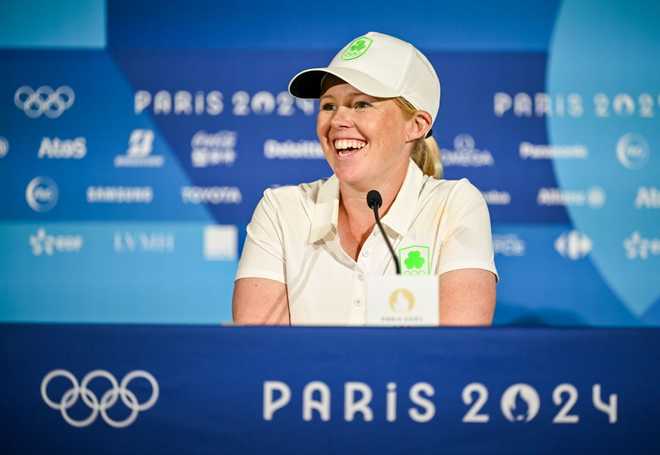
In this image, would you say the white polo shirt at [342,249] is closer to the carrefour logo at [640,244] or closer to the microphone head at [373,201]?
the microphone head at [373,201]

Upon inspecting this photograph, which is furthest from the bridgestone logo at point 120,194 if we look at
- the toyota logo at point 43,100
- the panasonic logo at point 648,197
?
the panasonic logo at point 648,197

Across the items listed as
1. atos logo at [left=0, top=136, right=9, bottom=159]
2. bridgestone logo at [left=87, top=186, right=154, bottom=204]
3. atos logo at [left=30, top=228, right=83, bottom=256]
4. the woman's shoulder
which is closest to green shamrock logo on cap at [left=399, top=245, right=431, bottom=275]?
the woman's shoulder

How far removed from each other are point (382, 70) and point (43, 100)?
207cm

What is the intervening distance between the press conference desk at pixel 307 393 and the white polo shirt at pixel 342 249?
2.26 feet

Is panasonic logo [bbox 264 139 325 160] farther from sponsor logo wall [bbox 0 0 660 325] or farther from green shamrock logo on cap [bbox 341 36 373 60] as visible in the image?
green shamrock logo on cap [bbox 341 36 373 60]

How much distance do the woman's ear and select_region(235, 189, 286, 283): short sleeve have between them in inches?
13.5

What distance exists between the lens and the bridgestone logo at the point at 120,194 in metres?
3.34

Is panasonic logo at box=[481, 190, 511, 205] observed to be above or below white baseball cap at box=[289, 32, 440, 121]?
above

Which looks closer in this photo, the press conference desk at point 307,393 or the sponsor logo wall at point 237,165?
the press conference desk at point 307,393

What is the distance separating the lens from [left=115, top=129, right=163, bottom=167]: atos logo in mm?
3344

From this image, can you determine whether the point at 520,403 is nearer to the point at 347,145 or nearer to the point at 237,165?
the point at 347,145

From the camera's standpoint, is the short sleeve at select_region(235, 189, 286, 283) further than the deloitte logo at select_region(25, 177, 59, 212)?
No

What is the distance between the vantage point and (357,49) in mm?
1726

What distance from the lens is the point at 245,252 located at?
6.00 ft
